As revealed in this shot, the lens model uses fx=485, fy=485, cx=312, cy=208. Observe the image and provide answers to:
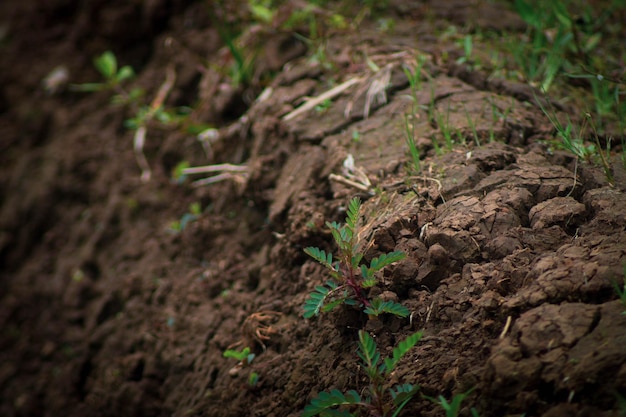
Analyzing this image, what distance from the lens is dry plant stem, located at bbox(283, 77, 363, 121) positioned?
2.46 m

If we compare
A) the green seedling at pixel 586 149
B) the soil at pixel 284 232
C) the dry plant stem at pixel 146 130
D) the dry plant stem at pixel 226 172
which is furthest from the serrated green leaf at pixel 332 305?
the dry plant stem at pixel 146 130

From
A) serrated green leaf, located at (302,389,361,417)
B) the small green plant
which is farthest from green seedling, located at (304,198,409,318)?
serrated green leaf, located at (302,389,361,417)

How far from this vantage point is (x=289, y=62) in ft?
9.52

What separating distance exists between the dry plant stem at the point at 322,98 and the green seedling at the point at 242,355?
1184mm

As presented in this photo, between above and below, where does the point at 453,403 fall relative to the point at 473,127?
below

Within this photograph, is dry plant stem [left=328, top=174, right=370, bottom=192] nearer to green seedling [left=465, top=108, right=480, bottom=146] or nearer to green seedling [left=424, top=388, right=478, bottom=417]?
green seedling [left=465, top=108, right=480, bottom=146]

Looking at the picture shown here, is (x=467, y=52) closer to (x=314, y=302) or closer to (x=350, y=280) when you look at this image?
(x=350, y=280)

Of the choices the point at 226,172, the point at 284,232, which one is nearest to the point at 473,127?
the point at 284,232

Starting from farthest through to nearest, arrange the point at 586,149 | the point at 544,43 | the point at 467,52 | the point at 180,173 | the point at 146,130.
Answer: the point at 146,130 < the point at 180,173 < the point at 544,43 < the point at 467,52 < the point at 586,149

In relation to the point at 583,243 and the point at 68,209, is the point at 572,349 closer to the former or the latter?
the point at 583,243

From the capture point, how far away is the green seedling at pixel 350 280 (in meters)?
1.46

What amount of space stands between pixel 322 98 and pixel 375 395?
1.56m

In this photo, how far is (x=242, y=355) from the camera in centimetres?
184

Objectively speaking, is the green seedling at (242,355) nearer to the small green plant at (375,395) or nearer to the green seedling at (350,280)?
the green seedling at (350,280)
